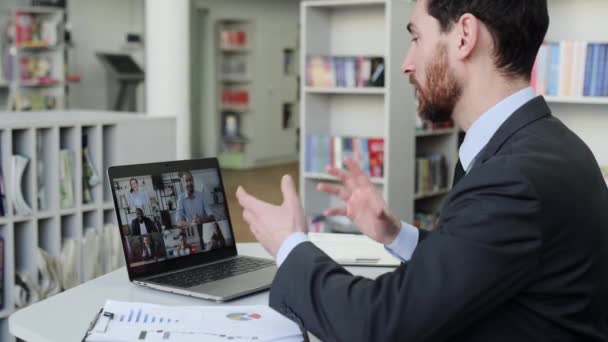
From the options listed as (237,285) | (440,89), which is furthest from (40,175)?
(440,89)

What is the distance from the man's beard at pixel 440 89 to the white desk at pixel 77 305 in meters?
0.57

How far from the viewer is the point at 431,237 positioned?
113 centimetres

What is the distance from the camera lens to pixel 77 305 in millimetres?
1657

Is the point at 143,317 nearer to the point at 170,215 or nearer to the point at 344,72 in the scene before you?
the point at 170,215

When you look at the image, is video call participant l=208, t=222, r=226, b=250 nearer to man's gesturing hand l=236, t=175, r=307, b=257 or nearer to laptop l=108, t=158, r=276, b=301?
laptop l=108, t=158, r=276, b=301

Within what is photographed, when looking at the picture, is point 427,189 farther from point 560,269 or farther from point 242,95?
point 242,95

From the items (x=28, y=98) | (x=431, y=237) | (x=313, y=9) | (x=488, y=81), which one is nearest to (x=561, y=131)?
(x=488, y=81)

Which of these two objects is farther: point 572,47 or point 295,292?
point 572,47

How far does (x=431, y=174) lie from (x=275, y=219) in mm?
4342

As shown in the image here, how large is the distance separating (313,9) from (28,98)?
5.45m

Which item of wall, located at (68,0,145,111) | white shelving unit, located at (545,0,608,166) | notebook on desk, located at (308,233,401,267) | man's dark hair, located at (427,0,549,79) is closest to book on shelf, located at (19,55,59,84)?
wall, located at (68,0,145,111)

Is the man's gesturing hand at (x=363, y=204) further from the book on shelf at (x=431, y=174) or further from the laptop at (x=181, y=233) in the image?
the book on shelf at (x=431, y=174)

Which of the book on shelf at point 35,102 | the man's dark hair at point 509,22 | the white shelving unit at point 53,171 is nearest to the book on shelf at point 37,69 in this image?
the book on shelf at point 35,102

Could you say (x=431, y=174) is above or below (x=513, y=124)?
below
